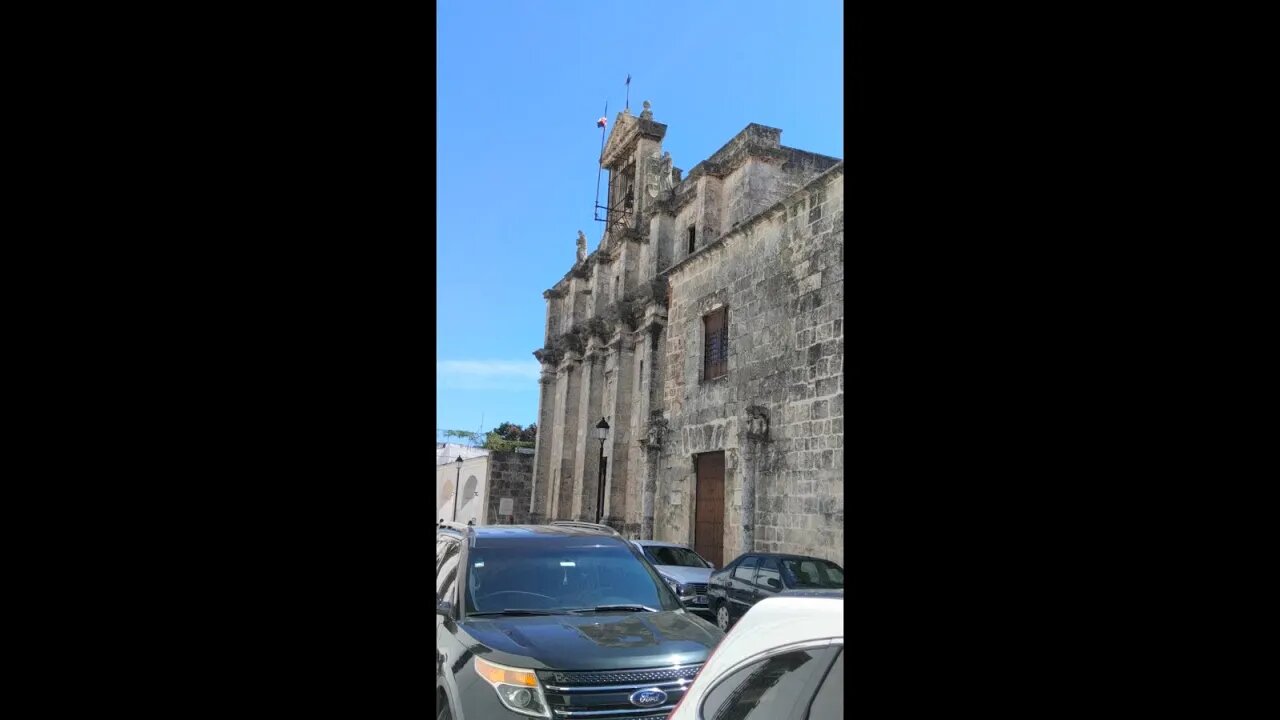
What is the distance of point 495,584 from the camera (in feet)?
18.4

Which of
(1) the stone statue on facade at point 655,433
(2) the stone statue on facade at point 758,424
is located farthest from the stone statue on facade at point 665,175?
(2) the stone statue on facade at point 758,424

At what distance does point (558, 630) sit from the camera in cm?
497

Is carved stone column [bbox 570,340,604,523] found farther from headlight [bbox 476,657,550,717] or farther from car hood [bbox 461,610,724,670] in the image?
headlight [bbox 476,657,550,717]

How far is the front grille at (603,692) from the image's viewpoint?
14.3ft

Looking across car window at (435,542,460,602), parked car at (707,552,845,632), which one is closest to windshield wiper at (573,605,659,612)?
car window at (435,542,460,602)

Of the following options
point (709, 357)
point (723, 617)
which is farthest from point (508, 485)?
point (723, 617)

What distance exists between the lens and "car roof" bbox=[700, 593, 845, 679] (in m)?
2.60

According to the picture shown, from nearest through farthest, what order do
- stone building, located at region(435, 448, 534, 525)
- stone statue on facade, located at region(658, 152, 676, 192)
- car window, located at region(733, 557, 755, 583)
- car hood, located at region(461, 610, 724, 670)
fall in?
car hood, located at region(461, 610, 724, 670), car window, located at region(733, 557, 755, 583), stone statue on facade, located at region(658, 152, 676, 192), stone building, located at region(435, 448, 534, 525)

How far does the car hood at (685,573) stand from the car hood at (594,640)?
22.7 feet

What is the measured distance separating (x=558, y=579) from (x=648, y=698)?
4.81 feet

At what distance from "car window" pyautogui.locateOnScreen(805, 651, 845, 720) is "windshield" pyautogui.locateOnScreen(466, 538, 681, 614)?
10.9 feet
